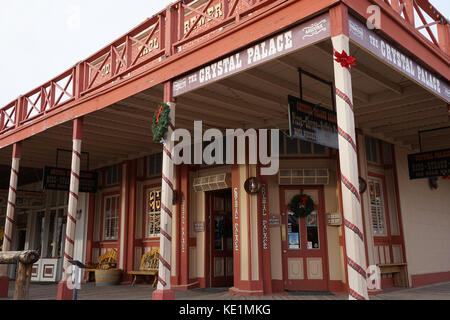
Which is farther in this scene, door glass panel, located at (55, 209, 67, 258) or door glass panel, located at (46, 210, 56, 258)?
door glass panel, located at (46, 210, 56, 258)

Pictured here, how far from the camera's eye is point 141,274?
451 inches

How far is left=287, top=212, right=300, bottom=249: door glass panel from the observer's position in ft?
30.7

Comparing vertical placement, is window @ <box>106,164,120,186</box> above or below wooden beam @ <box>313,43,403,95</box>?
below

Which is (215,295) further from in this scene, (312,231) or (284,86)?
(284,86)

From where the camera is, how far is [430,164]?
9656 millimetres

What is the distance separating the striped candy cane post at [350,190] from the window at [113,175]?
32.4 ft

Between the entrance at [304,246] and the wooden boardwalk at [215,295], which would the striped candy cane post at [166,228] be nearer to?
the wooden boardwalk at [215,295]

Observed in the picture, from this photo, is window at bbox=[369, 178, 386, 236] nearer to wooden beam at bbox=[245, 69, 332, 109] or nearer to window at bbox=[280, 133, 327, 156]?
window at bbox=[280, 133, 327, 156]

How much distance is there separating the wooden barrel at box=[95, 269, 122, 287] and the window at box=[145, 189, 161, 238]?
1.39 meters

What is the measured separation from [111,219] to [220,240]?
4.43 meters

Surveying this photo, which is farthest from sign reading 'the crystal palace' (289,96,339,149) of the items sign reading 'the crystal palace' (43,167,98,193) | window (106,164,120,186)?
window (106,164,120,186)

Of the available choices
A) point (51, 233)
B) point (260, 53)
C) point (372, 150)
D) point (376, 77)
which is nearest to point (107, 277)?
point (51, 233)

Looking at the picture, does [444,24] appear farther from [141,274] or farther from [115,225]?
[115,225]
